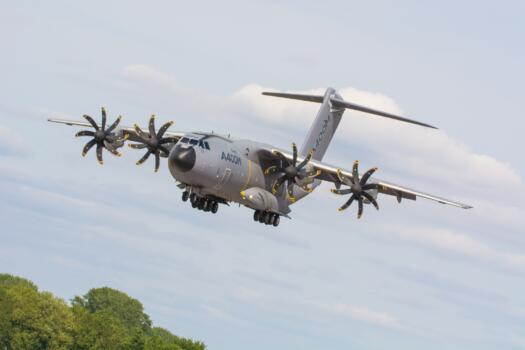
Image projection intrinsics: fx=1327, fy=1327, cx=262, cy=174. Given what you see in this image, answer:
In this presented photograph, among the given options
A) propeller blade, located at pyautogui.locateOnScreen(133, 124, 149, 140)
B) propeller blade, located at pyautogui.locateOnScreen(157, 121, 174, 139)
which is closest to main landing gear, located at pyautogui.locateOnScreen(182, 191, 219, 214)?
propeller blade, located at pyautogui.locateOnScreen(157, 121, 174, 139)

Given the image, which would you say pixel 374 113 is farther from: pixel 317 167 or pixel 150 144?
pixel 150 144

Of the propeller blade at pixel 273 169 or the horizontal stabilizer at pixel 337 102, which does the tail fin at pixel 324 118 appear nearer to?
the horizontal stabilizer at pixel 337 102

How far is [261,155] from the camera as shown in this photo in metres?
69.2

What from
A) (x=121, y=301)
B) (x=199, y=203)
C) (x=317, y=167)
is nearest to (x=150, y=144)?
(x=199, y=203)

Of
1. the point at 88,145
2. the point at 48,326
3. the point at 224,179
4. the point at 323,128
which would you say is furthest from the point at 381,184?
the point at 48,326

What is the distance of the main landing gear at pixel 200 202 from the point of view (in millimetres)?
68438

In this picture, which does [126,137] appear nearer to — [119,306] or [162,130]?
[162,130]

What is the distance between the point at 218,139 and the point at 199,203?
14.0ft

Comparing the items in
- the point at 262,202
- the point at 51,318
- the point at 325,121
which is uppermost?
the point at 325,121

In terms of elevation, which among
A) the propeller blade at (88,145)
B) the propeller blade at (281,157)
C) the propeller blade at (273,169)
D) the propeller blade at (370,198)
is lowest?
the propeller blade at (88,145)

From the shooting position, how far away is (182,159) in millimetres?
63000

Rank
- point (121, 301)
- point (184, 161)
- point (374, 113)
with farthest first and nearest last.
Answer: point (121, 301) → point (374, 113) → point (184, 161)

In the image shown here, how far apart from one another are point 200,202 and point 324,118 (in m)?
12.1

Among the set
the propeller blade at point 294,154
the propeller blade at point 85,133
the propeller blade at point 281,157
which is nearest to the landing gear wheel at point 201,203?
the propeller blade at point 281,157
